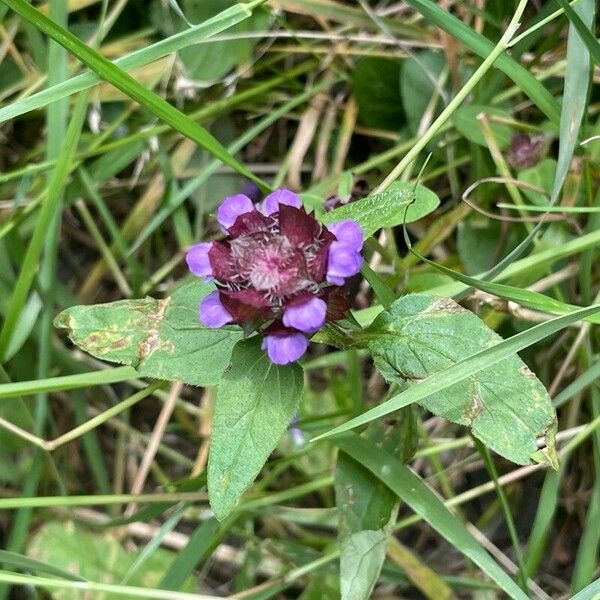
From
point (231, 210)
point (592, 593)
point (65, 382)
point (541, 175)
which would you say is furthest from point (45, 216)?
point (592, 593)

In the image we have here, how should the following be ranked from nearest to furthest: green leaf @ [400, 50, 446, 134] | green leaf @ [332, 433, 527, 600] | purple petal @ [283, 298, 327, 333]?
purple petal @ [283, 298, 327, 333], green leaf @ [332, 433, 527, 600], green leaf @ [400, 50, 446, 134]

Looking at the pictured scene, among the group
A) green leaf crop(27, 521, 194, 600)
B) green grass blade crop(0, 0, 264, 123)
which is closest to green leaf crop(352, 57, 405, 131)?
green grass blade crop(0, 0, 264, 123)

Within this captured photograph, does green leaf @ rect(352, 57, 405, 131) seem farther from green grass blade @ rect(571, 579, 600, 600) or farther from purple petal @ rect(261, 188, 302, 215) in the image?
green grass blade @ rect(571, 579, 600, 600)

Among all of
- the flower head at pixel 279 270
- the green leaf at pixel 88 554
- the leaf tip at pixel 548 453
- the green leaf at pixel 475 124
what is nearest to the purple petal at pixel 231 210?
the flower head at pixel 279 270

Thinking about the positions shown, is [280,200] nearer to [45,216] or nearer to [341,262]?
[341,262]

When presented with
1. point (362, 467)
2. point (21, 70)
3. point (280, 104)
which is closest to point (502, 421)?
point (362, 467)

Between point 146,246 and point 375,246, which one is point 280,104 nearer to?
point 146,246
